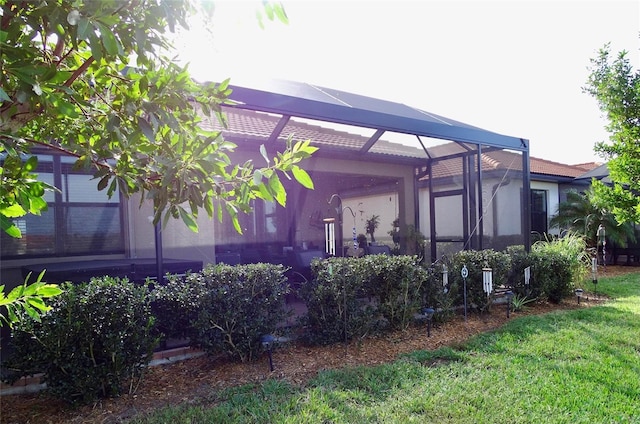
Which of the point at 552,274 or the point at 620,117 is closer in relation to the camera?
the point at 620,117

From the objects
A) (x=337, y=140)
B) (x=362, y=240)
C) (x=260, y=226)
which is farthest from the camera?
(x=362, y=240)

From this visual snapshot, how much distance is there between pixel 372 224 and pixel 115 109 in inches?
346

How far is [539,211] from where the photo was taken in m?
15.4

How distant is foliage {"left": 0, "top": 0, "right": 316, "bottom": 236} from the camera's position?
1.26 metres

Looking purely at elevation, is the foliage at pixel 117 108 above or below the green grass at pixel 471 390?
above

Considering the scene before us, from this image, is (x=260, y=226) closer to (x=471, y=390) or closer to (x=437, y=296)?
(x=437, y=296)

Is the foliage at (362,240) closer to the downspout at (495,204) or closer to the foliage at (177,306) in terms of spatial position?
the downspout at (495,204)

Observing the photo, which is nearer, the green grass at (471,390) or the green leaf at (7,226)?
the green leaf at (7,226)

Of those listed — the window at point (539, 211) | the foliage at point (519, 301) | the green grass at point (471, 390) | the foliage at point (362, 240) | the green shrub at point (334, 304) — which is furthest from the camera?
the window at point (539, 211)

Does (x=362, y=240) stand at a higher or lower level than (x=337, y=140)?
lower

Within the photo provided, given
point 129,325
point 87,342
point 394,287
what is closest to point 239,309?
point 129,325

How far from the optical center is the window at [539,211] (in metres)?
14.9

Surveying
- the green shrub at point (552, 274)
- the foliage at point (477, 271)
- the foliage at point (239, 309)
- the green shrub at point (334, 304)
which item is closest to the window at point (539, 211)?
the green shrub at point (552, 274)

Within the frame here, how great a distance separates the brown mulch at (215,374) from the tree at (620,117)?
3.62 meters
